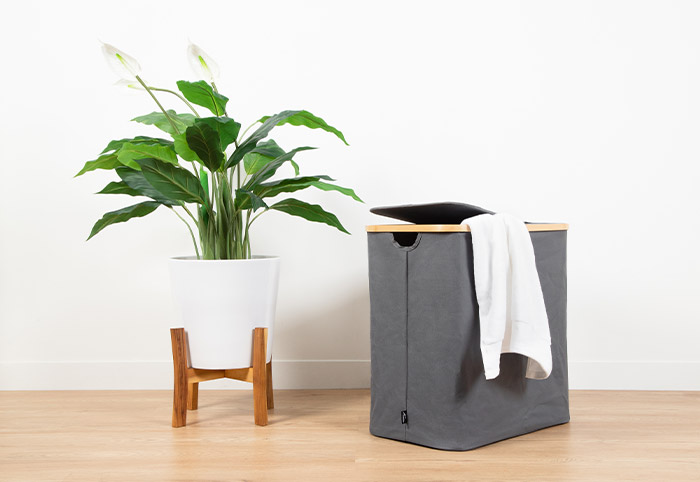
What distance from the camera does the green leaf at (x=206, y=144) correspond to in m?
1.40

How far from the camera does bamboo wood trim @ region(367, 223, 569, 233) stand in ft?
4.39

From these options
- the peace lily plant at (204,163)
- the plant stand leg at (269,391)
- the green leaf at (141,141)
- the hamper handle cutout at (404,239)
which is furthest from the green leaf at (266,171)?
the plant stand leg at (269,391)

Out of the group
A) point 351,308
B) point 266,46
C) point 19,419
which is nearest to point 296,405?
point 351,308

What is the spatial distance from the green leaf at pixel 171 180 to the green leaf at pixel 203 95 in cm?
17

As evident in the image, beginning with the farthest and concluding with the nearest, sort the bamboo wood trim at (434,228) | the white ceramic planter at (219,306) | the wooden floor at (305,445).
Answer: the white ceramic planter at (219,306)
the bamboo wood trim at (434,228)
the wooden floor at (305,445)

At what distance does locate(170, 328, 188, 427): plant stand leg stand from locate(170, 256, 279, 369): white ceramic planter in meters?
Result: 0.03

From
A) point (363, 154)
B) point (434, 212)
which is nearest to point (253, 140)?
point (434, 212)

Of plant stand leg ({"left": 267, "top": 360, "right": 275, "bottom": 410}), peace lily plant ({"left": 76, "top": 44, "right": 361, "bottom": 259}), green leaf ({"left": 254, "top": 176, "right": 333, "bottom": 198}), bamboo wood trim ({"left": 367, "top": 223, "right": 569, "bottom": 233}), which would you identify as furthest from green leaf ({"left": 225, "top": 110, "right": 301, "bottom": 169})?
plant stand leg ({"left": 267, "top": 360, "right": 275, "bottom": 410})

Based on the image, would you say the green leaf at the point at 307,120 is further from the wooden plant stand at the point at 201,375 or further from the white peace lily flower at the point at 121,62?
the wooden plant stand at the point at 201,375

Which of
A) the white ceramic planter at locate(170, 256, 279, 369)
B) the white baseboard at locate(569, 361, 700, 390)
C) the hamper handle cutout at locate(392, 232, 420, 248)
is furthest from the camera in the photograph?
the white baseboard at locate(569, 361, 700, 390)

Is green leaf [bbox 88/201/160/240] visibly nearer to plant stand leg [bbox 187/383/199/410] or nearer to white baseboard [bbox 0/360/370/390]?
plant stand leg [bbox 187/383/199/410]

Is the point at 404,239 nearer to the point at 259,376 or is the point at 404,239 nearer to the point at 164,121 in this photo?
the point at 259,376

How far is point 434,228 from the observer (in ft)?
4.42

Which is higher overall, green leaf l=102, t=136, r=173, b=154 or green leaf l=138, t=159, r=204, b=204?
green leaf l=102, t=136, r=173, b=154
